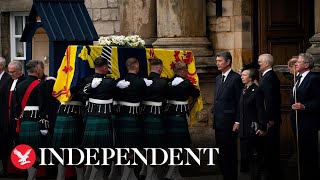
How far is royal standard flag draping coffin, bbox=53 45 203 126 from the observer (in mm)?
16969

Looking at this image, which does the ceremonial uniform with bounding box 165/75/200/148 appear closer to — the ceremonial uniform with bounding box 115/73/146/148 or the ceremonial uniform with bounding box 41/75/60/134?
the ceremonial uniform with bounding box 115/73/146/148

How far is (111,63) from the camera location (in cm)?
1736

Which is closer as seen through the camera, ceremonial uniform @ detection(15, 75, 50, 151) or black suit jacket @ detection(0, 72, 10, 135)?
ceremonial uniform @ detection(15, 75, 50, 151)

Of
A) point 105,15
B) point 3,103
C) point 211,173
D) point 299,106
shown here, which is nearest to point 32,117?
point 3,103

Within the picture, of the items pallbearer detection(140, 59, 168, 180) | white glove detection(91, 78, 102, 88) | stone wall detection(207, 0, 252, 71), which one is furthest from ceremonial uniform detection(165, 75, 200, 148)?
stone wall detection(207, 0, 252, 71)

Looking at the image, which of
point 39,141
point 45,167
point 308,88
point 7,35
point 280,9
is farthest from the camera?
point 7,35

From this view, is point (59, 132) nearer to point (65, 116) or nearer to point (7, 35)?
point (65, 116)

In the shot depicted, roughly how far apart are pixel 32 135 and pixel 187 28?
4335mm

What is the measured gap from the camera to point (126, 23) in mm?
21875

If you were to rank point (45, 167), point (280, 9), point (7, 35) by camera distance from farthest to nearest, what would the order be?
point (7, 35)
point (280, 9)
point (45, 167)

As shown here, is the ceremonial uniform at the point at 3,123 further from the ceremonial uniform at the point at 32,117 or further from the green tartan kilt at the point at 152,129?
the green tartan kilt at the point at 152,129

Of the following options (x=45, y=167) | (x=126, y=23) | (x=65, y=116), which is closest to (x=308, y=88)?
(x=65, y=116)

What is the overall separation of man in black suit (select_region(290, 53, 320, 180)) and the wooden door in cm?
406

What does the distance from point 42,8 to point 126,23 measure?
2853 mm
